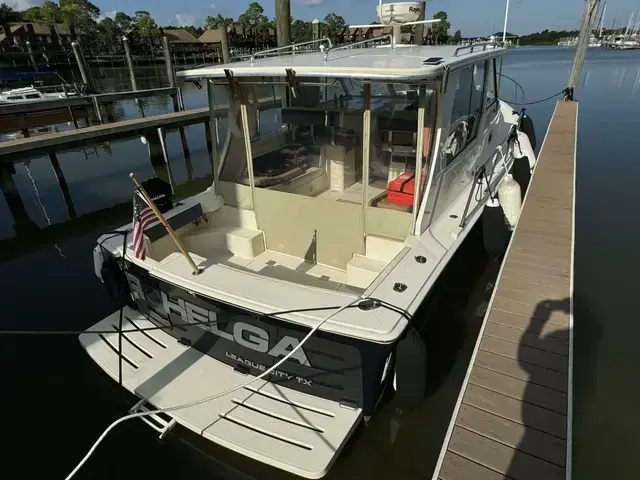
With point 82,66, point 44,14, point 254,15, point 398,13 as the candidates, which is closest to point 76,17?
point 44,14

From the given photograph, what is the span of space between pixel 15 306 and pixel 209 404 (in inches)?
175

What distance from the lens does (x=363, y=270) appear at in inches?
164

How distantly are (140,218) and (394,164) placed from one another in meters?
2.52

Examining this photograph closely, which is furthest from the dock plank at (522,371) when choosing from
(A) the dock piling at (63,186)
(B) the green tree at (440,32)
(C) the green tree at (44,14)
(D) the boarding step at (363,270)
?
(C) the green tree at (44,14)

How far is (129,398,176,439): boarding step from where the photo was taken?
368 centimetres

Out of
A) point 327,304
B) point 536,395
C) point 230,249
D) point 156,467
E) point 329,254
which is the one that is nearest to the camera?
point 327,304

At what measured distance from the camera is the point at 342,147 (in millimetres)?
4684

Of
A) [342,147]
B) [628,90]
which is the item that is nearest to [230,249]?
[342,147]

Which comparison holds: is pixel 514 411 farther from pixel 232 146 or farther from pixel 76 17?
pixel 76 17

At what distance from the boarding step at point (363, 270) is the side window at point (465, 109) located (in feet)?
4.38

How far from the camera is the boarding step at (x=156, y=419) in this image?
3680 mm

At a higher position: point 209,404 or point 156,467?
point 209,404

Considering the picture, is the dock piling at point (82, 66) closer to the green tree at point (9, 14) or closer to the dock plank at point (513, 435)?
the dock plank at point (513, 435)

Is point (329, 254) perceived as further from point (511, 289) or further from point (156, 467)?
point (156, 467)
